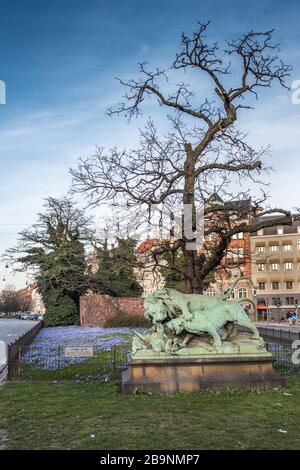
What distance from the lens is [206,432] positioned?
7.54 metres

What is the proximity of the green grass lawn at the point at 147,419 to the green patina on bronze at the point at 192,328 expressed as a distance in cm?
99

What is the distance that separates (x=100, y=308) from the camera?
41.8 m

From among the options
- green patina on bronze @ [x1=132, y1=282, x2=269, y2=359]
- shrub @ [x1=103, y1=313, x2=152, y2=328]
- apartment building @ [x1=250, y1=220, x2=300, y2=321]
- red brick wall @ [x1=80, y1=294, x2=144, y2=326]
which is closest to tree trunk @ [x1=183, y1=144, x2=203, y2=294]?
green patina on bronze @ [x1=132, y1=282, x2=269, y2=359]

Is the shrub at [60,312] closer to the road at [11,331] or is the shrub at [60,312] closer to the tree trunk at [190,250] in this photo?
the road at [11,331]

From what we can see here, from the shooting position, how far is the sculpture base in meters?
10.8

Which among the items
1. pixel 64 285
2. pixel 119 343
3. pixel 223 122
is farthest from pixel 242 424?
pixel 64 285

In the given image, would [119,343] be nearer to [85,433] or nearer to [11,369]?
[11,369]

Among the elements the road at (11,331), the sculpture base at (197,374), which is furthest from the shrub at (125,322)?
the sculpture base at (197,374)

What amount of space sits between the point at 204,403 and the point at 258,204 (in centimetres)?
658

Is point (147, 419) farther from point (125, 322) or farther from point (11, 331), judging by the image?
point (11, 331)

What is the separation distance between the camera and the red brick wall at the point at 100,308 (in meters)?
41.5

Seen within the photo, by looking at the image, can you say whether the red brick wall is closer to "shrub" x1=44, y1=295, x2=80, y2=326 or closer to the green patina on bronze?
"shrub" x1=44, y1=295, x2=80, y2=326

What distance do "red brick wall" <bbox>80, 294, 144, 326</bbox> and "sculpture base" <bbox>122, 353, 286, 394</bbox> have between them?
2991cm

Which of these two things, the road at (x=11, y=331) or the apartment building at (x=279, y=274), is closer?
the road at (x=11, y=331)
